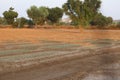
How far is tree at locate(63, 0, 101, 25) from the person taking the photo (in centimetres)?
5869

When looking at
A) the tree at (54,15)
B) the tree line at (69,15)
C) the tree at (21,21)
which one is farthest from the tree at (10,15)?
the tree at (54,15)

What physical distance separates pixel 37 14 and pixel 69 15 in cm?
4466

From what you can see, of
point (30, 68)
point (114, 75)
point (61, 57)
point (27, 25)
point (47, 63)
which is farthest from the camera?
point (27, 25)

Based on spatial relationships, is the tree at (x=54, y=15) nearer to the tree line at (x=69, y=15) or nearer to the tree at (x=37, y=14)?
the tree line at (x=69, y=15)

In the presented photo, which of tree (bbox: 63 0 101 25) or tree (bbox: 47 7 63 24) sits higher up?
tree (bbox: 63 0 101 25)

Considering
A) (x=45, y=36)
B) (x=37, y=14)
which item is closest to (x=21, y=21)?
(x=37, y=14)

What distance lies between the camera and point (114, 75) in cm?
1238

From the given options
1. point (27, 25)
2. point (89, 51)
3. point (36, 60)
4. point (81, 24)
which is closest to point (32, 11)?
point (27, 25)

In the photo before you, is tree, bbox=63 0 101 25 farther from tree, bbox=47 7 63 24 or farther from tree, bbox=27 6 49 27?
tree, bbox=47 7 63 24

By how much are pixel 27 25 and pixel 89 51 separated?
82641 mm

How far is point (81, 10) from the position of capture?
5988 cm

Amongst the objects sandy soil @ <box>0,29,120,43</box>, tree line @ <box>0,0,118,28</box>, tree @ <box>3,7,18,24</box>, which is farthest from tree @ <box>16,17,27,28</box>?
sandy soil @ <box>0,29,120,43</box>

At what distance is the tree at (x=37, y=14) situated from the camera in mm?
102938

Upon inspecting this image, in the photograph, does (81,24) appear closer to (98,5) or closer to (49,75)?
(98,5)
